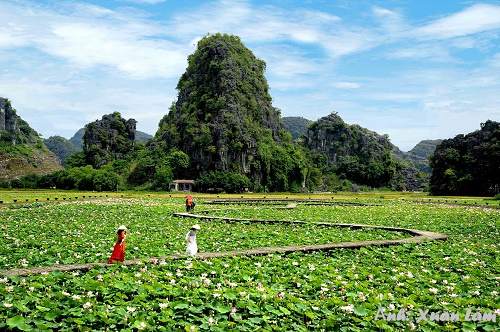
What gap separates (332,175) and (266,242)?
11222cm

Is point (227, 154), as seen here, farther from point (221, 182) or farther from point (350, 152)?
point (350, 152)

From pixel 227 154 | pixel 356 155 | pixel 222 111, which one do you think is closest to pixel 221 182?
pixel 227 154

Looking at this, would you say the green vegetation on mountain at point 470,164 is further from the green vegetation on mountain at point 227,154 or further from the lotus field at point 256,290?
the lotus field at point 256,290

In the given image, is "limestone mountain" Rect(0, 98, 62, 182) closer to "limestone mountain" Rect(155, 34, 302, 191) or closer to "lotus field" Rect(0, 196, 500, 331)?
"limestone mountain" Rect(155, 34, 302, 191)

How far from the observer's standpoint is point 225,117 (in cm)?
8619

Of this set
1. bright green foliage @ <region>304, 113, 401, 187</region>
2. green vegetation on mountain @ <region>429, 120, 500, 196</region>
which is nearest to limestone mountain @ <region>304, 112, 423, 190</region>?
bright green foliage @ <region>304, 113, 401, 187</region>

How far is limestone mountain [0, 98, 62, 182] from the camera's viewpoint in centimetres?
12156

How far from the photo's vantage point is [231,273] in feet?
28.0

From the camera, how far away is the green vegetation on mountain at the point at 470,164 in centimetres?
7012

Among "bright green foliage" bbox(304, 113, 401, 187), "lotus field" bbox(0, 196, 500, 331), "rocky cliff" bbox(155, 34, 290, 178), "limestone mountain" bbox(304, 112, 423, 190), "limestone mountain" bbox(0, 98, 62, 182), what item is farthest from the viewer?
"limestone mountain" bbox(304, 112, 423, 190)

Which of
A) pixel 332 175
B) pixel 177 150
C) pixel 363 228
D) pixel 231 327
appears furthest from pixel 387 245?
pixel 332 175

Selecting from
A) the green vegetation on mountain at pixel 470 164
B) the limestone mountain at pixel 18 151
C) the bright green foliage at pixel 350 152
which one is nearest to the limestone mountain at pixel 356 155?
the bright green foliage at pixel 350 152

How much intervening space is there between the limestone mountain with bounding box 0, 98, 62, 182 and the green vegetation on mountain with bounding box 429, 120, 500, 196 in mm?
108131

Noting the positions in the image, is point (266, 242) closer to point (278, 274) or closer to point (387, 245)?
point (387, 245)
